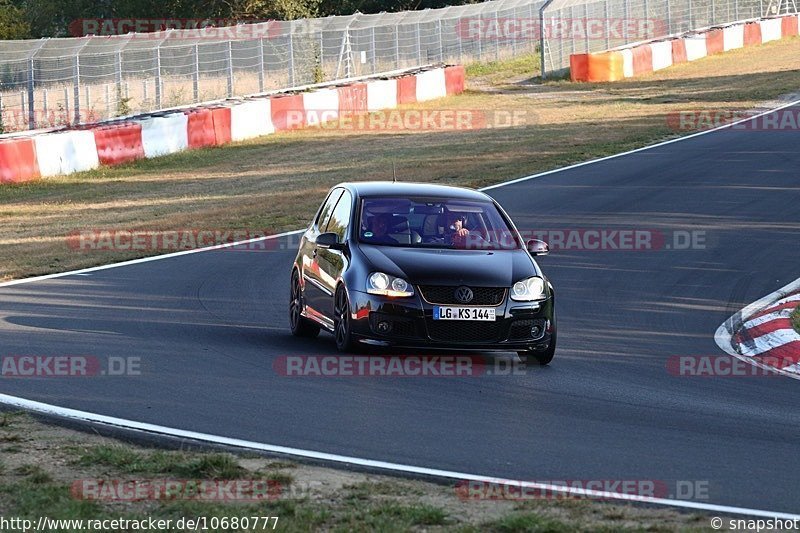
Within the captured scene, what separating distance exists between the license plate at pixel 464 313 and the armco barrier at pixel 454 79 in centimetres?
3104

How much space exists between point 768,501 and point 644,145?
75.2 ft

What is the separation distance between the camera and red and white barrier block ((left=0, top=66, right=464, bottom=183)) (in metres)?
25.7

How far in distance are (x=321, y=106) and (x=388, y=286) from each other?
25.0m

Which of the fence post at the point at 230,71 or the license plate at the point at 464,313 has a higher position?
the fence post at the point at 230,71

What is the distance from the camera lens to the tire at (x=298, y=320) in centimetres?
1241

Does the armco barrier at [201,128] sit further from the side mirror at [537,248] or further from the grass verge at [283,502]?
the grass verge at [283,502]

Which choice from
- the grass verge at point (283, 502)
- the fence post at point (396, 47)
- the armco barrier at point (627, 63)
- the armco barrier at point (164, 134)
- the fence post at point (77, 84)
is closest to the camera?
the grass verge at point (283, 502)

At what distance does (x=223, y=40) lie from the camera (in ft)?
Result: 129

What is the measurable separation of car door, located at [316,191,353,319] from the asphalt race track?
18.7 inches

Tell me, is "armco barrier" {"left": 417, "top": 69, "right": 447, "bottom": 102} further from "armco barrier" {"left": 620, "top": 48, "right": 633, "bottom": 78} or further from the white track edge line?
the white track edge line

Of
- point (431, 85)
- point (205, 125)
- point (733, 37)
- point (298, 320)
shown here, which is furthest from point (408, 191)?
point (733, 37)

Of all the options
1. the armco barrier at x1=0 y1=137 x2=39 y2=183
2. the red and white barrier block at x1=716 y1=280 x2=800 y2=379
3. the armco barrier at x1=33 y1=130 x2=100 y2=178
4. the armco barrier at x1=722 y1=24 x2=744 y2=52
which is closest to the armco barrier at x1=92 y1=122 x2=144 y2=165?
the armco barrier at x1=33 y1=130 x2=100 y2=178

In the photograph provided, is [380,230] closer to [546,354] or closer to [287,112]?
[546,354]

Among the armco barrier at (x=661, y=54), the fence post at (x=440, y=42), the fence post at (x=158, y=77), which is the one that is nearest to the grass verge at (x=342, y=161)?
the armco barrier at (x=661, y=54)
